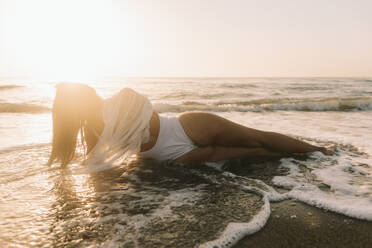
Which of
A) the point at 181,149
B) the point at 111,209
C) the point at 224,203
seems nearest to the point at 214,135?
the point at 181,149

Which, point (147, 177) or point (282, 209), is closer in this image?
point (282, 209)

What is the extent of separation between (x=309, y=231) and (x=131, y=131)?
5.92 feet

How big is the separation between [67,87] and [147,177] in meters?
1.23

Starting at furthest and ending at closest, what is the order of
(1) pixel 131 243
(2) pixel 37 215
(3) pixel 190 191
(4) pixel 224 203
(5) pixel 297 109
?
(5) pixel 297 109
(3) pixel 190 191
(4) pixel 224 203
(2) pixel 37 215
(1) pixel 131 243

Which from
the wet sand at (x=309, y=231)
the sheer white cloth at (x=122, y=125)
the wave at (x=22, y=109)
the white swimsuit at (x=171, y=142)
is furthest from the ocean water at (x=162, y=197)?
the wave at (x=22, y=109)

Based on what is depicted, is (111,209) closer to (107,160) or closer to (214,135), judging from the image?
(107,160)

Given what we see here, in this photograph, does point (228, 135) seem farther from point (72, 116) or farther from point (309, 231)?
point (72, 116)

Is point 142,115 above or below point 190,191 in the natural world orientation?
above

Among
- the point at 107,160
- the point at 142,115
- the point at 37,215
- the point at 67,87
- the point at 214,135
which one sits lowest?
the point at 37,215

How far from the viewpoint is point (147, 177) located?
3025 millimetres

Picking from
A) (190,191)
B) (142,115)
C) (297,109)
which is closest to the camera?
(190,191)

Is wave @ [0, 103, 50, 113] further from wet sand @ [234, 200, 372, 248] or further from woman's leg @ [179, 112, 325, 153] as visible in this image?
wet sand @ [234, 200, 372, 248]

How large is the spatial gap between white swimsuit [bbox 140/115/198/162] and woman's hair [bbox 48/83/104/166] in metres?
0.65

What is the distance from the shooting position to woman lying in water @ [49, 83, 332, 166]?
110 inches
